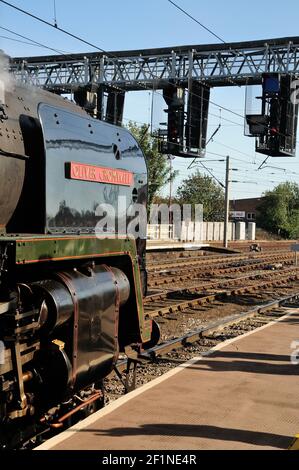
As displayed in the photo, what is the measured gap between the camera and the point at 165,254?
33250mm

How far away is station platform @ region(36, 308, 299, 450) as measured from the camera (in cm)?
492

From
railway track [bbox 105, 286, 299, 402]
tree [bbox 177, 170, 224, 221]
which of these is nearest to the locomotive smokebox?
railway track [bbox 105, 286, 299, 402]

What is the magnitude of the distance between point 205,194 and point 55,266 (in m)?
74.5

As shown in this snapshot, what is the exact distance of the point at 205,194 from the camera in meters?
78.9

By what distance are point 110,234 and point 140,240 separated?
1219 mm

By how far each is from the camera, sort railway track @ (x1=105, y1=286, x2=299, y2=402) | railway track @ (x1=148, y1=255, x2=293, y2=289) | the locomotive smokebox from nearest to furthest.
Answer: the locomotive smokebox, railway track @ (x1=105, y1=286, x2=299, y2=402), railway track @ (x1=148, y1=255, x2=293, y2=289)

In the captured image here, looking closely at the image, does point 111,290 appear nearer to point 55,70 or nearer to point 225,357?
point 225,357

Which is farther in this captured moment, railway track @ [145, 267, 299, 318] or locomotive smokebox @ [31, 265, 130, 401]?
railway track @ [145, 267, 299, 318]

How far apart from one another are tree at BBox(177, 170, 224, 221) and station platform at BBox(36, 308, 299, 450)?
2592 inches

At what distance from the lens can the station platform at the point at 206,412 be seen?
4.92 meters

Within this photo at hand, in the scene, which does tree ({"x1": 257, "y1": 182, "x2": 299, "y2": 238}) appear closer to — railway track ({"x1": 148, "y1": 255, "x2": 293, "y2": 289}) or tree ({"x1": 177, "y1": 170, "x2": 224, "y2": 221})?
tree ({"x1": 177, "y1": 170, "x2": 224, "y2": 221})

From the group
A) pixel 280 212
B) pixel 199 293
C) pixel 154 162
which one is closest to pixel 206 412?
pixel 199 293

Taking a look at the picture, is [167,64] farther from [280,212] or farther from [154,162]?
[280,212]

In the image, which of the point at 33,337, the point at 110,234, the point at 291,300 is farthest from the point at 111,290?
the point at 291,300
